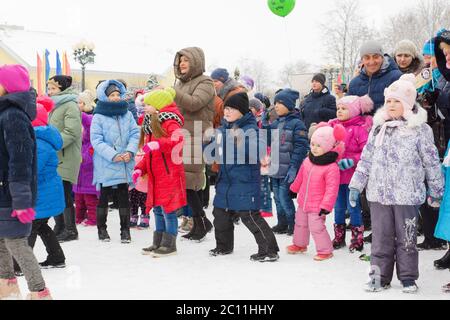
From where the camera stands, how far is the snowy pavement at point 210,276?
14.4ft

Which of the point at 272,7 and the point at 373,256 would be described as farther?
the point at 272,7

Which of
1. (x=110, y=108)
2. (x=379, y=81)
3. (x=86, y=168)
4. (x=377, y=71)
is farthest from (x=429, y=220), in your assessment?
(x=86, y=168)

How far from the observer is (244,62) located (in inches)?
3573

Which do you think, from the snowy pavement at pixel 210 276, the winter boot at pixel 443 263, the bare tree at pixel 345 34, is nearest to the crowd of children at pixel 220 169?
the snowy pavement at pixel 210 276

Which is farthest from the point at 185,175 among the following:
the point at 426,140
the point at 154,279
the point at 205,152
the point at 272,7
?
the point at 272,7

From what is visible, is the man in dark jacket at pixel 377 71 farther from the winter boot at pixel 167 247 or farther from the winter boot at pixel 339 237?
the winter boot at pixel 167 247

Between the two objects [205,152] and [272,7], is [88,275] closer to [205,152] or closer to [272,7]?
[205,152]

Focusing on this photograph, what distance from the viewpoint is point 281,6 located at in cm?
1080

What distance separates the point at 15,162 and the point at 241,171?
2.36 metres

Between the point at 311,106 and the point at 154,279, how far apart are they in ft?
12.4

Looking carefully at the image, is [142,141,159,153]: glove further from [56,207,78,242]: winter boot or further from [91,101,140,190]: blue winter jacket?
[56,207,78,242]: winter boot

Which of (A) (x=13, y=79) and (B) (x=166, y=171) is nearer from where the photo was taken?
(A) (x=13, y=79)

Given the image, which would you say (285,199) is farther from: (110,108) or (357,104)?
→ (110,108)

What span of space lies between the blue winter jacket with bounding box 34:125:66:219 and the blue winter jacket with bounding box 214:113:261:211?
1.64m
